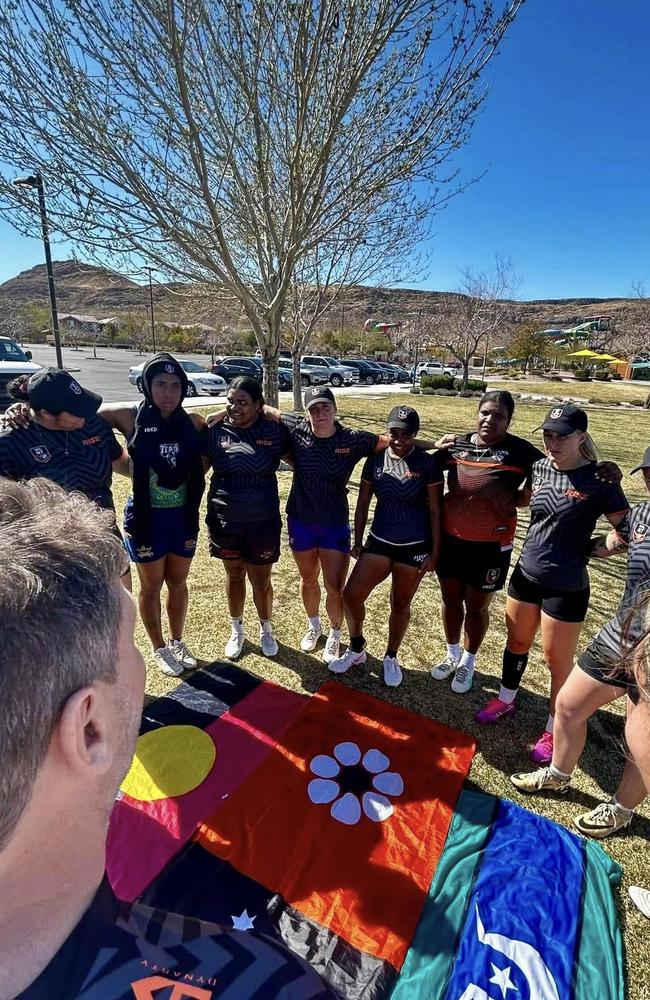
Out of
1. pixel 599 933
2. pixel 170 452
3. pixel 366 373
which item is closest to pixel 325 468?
pixel 170 452

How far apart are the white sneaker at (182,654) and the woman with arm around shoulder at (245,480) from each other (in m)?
0.71

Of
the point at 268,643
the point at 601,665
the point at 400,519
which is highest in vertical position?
the point at 400,519

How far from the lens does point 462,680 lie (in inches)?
139

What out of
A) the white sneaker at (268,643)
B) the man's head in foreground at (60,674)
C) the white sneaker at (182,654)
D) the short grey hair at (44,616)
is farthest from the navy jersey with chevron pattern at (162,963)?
the white sneaker at (268,643)

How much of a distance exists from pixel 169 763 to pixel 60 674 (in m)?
2.62

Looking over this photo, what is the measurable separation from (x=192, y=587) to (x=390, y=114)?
6235mm

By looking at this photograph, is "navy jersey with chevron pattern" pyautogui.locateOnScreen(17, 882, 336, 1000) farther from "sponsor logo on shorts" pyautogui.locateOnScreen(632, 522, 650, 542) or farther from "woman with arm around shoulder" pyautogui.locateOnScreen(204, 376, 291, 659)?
"woman with arm around shoulder" pyautogui.locateOnScreen(204, 376, 291, 659)

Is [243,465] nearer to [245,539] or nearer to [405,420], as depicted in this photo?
[245,539]

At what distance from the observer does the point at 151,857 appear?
2.25 metres

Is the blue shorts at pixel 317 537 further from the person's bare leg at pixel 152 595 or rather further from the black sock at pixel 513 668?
the black sock at pixel 513 668

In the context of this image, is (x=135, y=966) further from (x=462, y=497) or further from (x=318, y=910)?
(x=462, y=497)

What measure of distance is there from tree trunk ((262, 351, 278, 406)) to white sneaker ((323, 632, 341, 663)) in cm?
520

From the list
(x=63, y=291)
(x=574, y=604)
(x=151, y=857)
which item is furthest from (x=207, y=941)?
(x=63, y=291)

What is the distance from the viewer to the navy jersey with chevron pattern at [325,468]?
3453 mm
